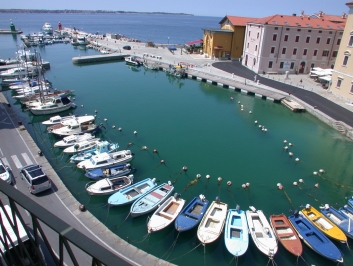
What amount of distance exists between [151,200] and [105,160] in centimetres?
646

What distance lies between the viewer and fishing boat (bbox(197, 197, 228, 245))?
52.3 ft

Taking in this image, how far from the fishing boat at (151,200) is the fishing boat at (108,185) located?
2.19 meters

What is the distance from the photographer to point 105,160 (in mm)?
23094

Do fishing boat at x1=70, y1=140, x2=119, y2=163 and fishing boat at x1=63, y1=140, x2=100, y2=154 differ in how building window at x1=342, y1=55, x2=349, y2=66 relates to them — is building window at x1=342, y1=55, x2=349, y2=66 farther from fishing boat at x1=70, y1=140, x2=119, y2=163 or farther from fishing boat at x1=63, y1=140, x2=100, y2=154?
fishing boat at x1=63, y1=140, x2=100, y2=154

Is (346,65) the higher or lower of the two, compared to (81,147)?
higher

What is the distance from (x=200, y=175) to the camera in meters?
22.7

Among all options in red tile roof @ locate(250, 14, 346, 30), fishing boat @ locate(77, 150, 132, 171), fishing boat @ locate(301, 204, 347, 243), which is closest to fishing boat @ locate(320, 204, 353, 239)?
fishing boat @ locate(301, 204, 347, 243)

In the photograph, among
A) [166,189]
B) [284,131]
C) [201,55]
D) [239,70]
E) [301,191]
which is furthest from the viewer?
[201,55]

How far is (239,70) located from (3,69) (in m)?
46.3

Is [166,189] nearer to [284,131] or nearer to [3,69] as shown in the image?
[284,131]

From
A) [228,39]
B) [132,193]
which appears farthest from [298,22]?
[132,193]

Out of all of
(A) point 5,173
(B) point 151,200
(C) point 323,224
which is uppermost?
(A) point 5,173

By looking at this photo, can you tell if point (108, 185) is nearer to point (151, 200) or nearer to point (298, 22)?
point (151, 200)

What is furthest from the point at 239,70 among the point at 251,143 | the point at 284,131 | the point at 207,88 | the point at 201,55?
the point at 251,143
